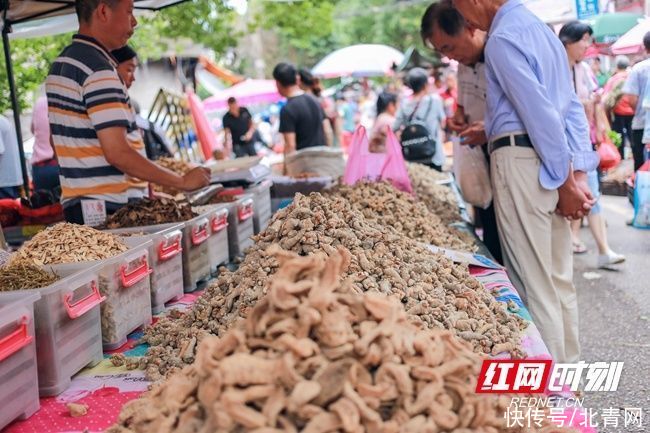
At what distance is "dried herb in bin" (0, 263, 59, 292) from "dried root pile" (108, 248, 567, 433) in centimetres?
70

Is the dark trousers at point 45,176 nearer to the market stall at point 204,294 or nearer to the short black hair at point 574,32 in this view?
the market stall at point 204,294

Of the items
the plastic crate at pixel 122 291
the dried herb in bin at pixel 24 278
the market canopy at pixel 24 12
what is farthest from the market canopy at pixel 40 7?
the dried herb in bin at pixel 24 278

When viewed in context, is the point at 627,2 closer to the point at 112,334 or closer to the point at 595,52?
the point at 595,52

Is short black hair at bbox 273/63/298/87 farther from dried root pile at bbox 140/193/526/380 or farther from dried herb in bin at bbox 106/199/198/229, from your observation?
dried root pile at bbox 140/193/526/380

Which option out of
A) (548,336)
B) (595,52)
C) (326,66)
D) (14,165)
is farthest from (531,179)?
(326,66)

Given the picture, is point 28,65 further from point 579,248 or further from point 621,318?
point 621,318

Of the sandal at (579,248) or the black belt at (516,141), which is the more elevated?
the black belt at (516,141)

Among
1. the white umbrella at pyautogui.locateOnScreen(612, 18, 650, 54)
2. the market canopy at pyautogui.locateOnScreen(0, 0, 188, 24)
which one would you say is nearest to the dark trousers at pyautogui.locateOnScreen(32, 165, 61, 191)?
the market canopy at pyautogui.locateOnScreen(0, 0, 188, 24)

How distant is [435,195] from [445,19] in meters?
1.60

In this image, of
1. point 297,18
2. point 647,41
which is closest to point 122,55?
point 647,41

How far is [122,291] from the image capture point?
91.1 inches

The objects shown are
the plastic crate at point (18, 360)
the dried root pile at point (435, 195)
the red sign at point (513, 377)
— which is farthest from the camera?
the dried root pile at point (435, 195)

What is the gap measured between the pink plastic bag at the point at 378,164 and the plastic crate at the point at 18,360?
119 inches

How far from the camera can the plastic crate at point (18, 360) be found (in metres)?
1.68
